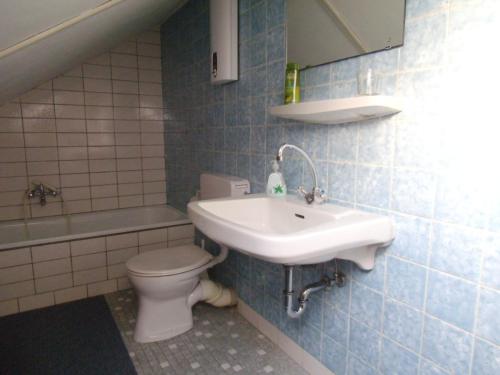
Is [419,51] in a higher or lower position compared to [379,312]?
higher

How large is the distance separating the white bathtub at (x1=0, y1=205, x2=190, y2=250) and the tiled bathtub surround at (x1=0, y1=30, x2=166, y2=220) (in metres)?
0.08

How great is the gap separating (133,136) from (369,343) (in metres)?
2.64

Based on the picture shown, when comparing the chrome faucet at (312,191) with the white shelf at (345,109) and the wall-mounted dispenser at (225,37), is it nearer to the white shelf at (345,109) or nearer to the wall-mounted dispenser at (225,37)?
the white shelf at (345,109)

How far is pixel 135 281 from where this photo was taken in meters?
1.86

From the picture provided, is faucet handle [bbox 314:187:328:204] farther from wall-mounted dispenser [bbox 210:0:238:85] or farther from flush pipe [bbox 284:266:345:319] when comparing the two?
wall-mounted dispenser [bbox 210:0:238:85]

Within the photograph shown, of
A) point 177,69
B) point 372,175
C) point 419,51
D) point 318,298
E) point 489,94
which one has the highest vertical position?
point 177,69

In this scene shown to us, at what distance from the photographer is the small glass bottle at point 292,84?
1.50 m

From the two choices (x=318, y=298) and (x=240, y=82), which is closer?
(x=318, y=298)

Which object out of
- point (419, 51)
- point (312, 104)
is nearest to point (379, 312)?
point (312, 104)

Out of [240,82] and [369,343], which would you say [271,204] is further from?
[240,82]

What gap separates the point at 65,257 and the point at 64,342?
0.63m

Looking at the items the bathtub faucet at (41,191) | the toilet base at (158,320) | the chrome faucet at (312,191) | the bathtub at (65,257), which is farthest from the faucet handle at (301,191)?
the bathtub faucet at (41,191)

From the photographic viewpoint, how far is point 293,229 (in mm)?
1469

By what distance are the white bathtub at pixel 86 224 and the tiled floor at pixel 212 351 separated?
67cm
